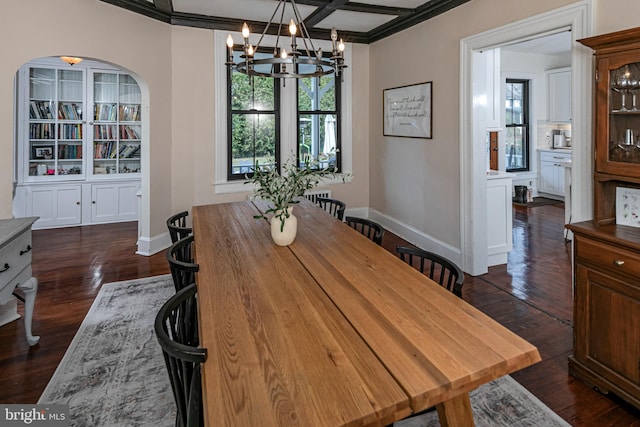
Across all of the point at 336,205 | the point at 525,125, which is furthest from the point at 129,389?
the point at 525,125

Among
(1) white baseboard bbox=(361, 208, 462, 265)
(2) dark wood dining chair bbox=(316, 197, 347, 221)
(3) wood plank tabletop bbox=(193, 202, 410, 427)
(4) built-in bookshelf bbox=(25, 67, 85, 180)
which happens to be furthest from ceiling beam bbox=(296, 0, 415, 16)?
(4) built-in bookshelf bbox=(25, 67, 85, 180)

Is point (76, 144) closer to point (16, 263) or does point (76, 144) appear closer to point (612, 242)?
point (16, 263)

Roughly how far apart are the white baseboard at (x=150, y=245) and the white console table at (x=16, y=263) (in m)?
1.97

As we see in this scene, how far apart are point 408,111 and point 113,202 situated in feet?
16.1

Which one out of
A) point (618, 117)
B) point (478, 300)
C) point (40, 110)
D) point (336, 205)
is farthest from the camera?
point (40, 110)

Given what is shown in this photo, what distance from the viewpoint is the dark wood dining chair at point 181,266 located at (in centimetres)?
202

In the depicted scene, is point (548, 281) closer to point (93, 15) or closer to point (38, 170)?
point (93, 15)

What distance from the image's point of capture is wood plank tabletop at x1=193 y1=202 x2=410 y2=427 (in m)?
0.98

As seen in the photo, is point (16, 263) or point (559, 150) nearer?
point (16, 263)

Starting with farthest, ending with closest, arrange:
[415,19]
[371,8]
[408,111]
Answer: [408,111] < [415,19] < [371,8]

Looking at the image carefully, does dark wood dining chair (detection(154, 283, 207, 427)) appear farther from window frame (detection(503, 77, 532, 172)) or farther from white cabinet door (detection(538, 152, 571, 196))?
white cabinet door (detection(538, 152, 571, 196))

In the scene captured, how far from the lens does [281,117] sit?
5.53 metres

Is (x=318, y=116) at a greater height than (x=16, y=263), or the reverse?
(x=318, y=116)

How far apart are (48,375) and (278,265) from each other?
1.67 m
